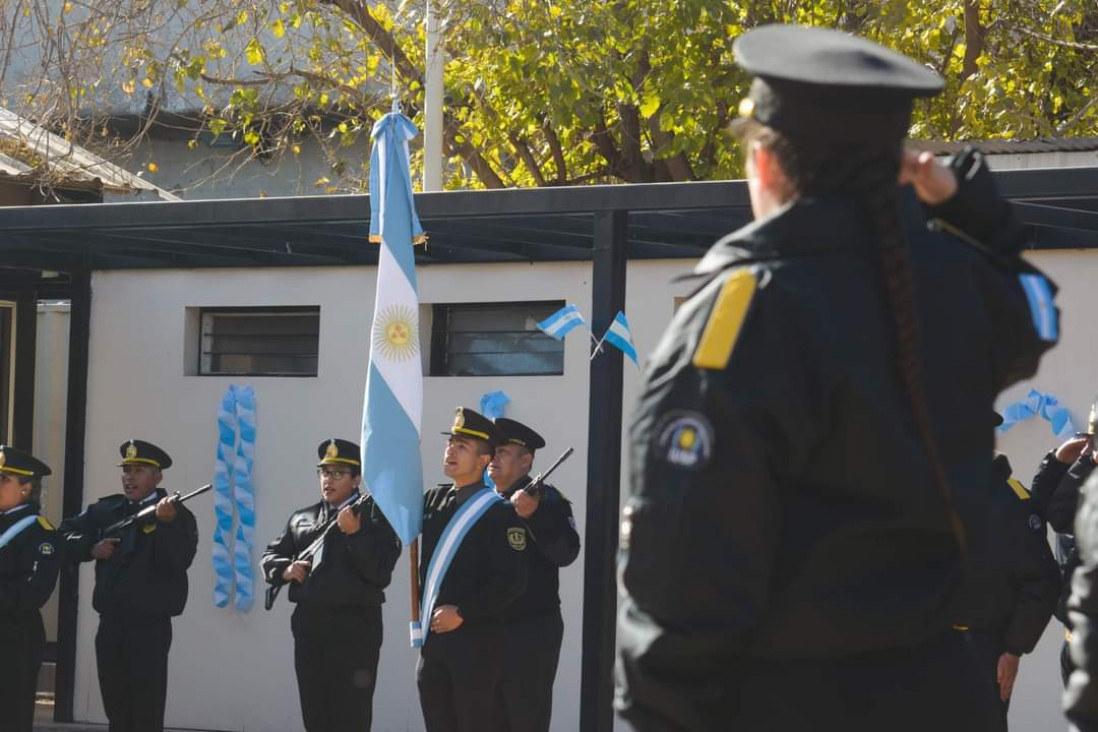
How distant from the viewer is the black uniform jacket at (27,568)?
29.6 feet

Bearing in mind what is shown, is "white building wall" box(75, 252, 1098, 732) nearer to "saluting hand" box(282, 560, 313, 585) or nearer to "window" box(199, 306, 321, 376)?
"window" box(199, 306, 321, 376)

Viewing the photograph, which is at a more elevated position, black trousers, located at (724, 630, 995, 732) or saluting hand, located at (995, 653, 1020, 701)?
black trousers, located at (724, 630, 995, 732)

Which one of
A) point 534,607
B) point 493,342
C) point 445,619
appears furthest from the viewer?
point 493,342

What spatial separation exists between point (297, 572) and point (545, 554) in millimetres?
1397

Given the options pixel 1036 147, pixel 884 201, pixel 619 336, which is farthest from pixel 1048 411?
pixel 884 201

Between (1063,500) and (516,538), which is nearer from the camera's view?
(1063,500)

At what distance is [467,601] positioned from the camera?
7789mm

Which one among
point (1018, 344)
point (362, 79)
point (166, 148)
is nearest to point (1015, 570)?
point (1018, 344)

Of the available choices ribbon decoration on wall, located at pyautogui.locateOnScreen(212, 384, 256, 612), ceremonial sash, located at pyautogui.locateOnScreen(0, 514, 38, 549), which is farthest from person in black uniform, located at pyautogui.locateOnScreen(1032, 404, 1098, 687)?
ceremonial sash, located at pyautogui.locateOnScreen(0, 514, 38, 549)

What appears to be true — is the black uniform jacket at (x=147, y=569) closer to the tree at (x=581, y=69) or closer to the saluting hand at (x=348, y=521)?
the saluting hand at (x=348, y=521)

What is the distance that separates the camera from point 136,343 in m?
11.0

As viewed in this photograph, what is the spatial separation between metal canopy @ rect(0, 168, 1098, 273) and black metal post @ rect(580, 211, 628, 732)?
0.22 meters

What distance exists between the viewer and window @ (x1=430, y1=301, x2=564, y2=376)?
10.1 m

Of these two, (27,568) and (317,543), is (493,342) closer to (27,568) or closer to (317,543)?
(317,543)
